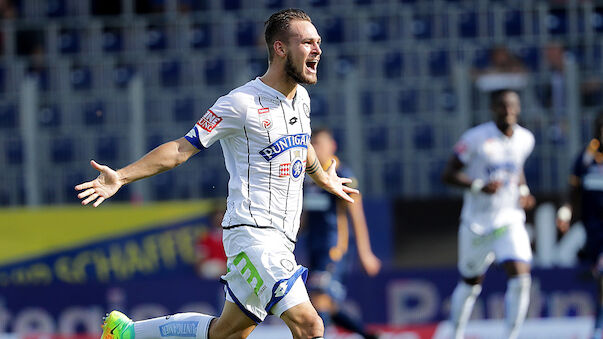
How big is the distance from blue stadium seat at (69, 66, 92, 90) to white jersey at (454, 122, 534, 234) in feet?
22.9

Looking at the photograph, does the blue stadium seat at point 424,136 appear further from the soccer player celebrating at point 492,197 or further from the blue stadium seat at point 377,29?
the soccer player celebrating at point 492,197

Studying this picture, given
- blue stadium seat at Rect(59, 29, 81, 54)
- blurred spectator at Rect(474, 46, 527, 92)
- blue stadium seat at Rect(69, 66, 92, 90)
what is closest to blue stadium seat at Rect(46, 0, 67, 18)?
blue stadium seat at Rect(59, 29, 81, 54)

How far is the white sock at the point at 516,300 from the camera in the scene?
29.5 ft

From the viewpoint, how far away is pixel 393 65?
1433 centimetres

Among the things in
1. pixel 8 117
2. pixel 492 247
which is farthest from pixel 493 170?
pixel 8 117

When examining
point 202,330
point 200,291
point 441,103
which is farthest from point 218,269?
point 202,330

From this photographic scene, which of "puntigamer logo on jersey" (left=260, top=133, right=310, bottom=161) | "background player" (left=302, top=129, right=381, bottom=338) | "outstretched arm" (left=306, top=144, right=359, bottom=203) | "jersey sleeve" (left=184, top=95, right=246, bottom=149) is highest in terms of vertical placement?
"jersey sleeve" (left=184, top=95, right=246, bottom=149)

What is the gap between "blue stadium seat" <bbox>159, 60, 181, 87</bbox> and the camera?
579 inches

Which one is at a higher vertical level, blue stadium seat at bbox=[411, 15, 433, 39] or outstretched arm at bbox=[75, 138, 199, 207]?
blue stadium seat at bbox=[411, 15, 433, 39]

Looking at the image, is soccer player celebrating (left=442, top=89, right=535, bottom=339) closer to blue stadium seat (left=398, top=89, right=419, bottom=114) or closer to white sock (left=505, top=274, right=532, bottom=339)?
white sock (left=505, top=274, right=532, bottom=339)

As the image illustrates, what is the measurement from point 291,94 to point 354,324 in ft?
16.2

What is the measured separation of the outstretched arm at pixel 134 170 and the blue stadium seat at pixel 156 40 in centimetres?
1000

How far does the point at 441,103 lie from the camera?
13930mm

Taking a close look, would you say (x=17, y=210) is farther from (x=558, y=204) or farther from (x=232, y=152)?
(x=232, y=152)
